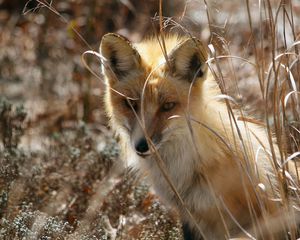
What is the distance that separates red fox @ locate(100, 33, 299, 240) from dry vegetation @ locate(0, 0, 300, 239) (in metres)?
0.19

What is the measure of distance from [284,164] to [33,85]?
484cm

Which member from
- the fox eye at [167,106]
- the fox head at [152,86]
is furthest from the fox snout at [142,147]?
the fox eye at [167,106]

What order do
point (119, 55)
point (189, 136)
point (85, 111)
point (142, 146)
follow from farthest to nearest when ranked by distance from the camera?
point (85, 111), point (119, 55), point (189, 136), point (142, 146)

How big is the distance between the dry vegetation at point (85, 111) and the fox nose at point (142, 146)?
1.90ft

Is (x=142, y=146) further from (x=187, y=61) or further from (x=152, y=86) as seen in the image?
(x=187, y=61)

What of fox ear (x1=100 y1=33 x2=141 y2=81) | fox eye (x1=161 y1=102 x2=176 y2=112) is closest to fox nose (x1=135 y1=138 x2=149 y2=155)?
fox eye (x1=161 y1=102 x2=176 y2=112)

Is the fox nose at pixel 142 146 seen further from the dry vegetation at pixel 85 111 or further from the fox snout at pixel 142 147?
the dry vegetation at pixel 85 111

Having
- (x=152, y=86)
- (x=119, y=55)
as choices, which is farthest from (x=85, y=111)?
(x=152, y=86)

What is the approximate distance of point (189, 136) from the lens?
3.94 meters

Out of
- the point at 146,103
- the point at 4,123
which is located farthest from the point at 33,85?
the point at 146,103

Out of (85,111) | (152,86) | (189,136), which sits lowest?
(85,111)

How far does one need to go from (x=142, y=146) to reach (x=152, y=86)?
1.39 feet

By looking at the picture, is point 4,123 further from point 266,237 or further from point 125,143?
point 266,237

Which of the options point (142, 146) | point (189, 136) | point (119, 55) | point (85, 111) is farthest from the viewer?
point (85, 111)
